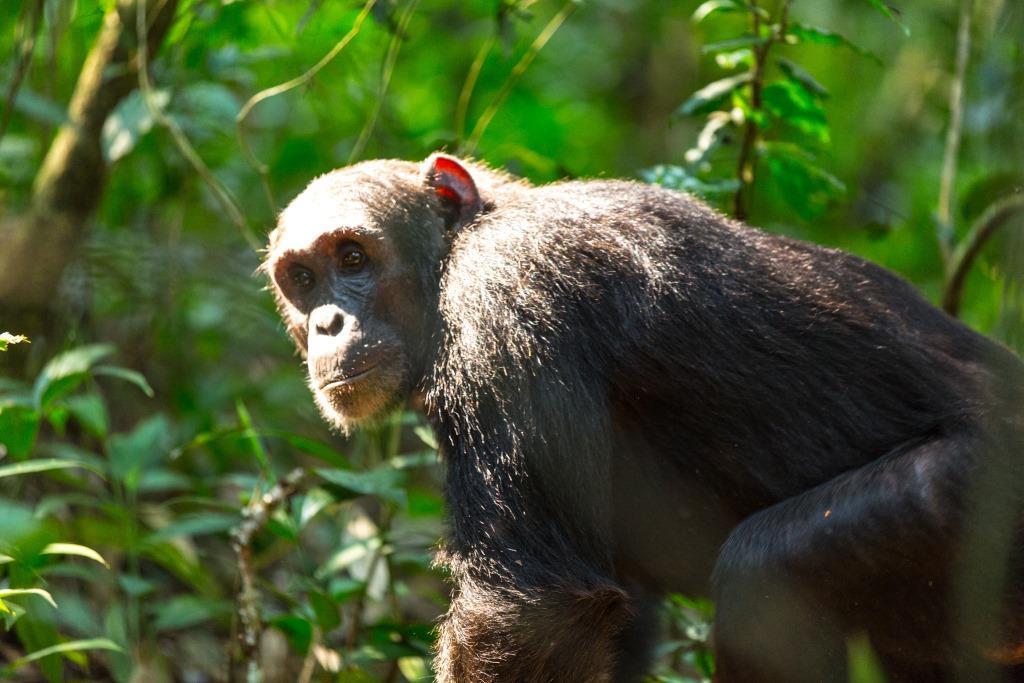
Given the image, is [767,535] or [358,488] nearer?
[767,535]

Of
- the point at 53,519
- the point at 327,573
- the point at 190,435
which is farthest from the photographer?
the point at 190,435

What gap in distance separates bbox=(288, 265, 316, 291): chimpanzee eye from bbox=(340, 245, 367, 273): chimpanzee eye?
0.21m

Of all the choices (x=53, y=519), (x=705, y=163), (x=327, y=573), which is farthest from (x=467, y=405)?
(x=53, y=519)

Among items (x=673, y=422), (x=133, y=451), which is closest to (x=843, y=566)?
(x=673, y=422)

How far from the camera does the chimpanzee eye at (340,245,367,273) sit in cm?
545

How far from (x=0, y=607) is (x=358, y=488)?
2030 mm

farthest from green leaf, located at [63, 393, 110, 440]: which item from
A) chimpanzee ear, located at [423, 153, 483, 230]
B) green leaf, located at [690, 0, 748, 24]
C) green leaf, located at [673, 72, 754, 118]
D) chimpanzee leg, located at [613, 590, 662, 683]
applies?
green leaf, located at [690, 0, 748, 24]

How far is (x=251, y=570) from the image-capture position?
18.2ft

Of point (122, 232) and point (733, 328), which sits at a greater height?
point (733, 328)

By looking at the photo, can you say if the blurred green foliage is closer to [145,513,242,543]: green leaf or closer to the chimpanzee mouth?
[145,513,242,543]: green leaf

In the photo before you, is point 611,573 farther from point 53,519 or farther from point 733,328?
point 53,519

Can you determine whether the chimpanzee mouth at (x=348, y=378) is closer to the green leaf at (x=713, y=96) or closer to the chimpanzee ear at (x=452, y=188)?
the chimpanzee ear at (x=452, y=188)

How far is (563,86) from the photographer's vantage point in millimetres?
13305

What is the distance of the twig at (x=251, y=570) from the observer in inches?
216
